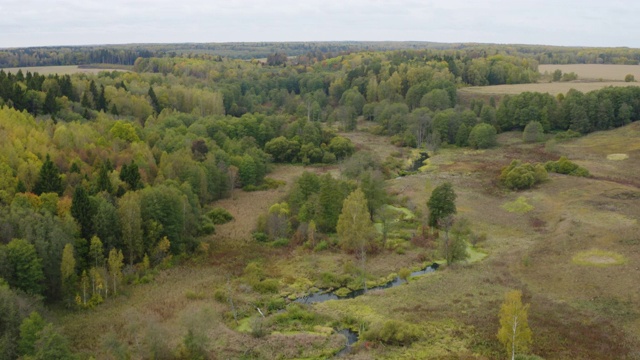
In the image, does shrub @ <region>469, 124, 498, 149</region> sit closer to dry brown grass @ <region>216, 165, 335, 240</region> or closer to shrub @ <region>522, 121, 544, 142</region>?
shrub @ <region>522, 121, 544, 142</region>

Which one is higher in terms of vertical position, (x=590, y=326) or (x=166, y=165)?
(x=166, y=165)

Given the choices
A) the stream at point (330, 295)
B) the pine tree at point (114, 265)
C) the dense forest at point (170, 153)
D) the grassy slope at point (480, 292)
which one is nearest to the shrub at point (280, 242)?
the dense forest at point (170, 153)

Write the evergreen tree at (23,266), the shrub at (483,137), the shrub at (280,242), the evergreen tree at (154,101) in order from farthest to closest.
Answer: the shrub at (483,137) < the evergreen tree at (154,101) < the shrub at (280,242) < the evergreen tree at (23,266)

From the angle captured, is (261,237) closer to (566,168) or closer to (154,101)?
(566,168)

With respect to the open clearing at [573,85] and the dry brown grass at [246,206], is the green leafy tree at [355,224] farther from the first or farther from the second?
the open clearing at [573,85]

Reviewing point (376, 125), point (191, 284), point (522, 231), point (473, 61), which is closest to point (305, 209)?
point (191, 284)

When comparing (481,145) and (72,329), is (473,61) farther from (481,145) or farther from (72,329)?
(72,329)
